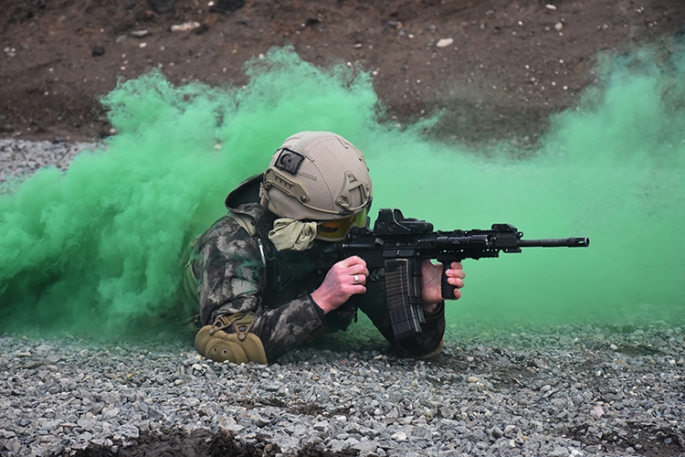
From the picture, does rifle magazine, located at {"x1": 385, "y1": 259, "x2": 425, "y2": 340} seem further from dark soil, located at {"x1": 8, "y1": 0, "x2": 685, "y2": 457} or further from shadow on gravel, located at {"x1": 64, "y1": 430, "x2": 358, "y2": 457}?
dark soil, located at {"x1": 8, "y1": 0, "x2": 685, "y2": 457}

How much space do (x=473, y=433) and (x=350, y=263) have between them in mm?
1448

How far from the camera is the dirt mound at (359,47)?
11.2m

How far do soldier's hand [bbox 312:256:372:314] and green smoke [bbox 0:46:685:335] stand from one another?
1.35m

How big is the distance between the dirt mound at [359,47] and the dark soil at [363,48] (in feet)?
0.06

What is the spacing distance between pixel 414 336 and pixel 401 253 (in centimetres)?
62

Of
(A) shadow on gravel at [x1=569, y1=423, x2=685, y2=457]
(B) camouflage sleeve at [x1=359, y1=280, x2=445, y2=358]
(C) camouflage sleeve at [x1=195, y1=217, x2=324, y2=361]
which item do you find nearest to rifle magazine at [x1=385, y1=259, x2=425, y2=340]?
(B) camouflage sleeve at [x1=359, y1=280, x2=445, y2=358]

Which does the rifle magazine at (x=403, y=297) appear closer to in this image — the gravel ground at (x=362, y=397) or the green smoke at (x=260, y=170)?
the gravel ground at (x=362, y=397)

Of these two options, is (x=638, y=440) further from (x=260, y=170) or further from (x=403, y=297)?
(x=260, y=170)

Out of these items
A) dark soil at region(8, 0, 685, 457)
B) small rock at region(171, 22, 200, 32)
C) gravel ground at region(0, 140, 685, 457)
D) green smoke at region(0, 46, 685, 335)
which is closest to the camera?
gravel ground at region(0, 140, 685, 457)

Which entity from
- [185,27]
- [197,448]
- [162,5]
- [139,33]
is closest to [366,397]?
[197,448]

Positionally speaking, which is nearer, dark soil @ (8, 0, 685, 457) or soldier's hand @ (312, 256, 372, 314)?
soldier's hand @ (312, 256, 372, 314)

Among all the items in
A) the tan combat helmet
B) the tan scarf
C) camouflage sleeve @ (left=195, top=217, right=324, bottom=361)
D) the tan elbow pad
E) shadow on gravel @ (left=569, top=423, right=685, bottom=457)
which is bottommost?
shadow on gravel @ (left=569, top=423, right=685, bottom=457)

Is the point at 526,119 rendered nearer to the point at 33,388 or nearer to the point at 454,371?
the point at 454,371

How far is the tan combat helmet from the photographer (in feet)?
16.6
